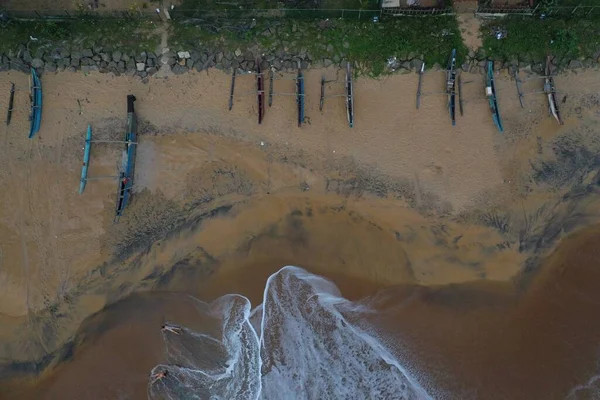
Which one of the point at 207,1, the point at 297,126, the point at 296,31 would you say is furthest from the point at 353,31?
the point at 207,1

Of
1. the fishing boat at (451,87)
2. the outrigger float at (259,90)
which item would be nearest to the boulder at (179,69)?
the outrigger float at (259,90)

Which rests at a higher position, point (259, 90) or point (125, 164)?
point (259, 90)

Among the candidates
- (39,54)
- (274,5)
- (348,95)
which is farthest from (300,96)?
(39,54)

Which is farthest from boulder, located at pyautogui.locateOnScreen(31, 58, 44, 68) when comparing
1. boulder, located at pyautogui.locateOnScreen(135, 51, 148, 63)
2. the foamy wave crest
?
the foamy wave crest

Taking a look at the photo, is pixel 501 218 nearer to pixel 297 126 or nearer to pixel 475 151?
pixel 475 151

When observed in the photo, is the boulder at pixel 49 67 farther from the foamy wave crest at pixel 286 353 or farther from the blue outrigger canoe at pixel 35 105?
the foamy wave crest at pixel 286 353

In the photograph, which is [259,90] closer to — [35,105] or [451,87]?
[451,87]
